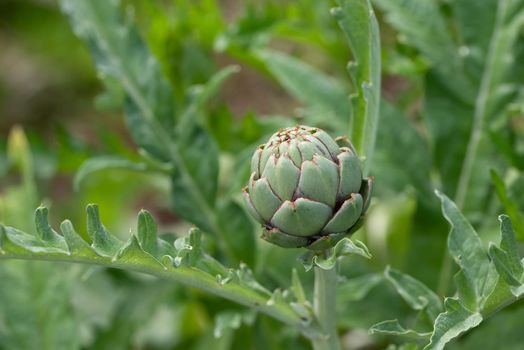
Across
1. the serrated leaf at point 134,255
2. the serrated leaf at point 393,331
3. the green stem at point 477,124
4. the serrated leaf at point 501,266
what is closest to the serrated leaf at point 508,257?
the serrated leaf at point 501,266

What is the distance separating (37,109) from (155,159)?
2.43m

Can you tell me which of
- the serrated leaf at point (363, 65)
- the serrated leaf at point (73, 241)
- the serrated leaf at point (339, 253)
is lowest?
the serrated leaf at point (339, 253)

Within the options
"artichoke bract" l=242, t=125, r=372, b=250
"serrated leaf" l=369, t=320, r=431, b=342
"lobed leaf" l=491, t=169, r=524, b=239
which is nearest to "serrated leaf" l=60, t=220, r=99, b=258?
"artichoke bract" l=242, t=125, r=372, b=250

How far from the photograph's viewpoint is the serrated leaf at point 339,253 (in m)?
0.83

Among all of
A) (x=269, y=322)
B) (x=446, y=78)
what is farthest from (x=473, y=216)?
(x=269, y=322)

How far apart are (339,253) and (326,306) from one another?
0.13m

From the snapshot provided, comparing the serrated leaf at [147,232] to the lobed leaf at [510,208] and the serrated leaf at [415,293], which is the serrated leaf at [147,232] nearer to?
the serrated leaf at [415,293]

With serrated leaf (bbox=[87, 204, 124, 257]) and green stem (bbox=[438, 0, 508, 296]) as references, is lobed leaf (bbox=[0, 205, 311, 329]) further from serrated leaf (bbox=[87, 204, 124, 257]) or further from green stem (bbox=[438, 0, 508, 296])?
green stem (bbox=[438, 0, 508, 296])

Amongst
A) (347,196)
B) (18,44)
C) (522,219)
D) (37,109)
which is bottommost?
(37,109)

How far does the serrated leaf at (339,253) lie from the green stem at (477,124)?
48 centimetres

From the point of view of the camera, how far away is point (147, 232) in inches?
34.6

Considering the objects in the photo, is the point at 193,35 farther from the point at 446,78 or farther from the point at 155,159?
the point at 446,78

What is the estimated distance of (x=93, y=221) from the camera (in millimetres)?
845

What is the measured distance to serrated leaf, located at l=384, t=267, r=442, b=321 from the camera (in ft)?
3.16
